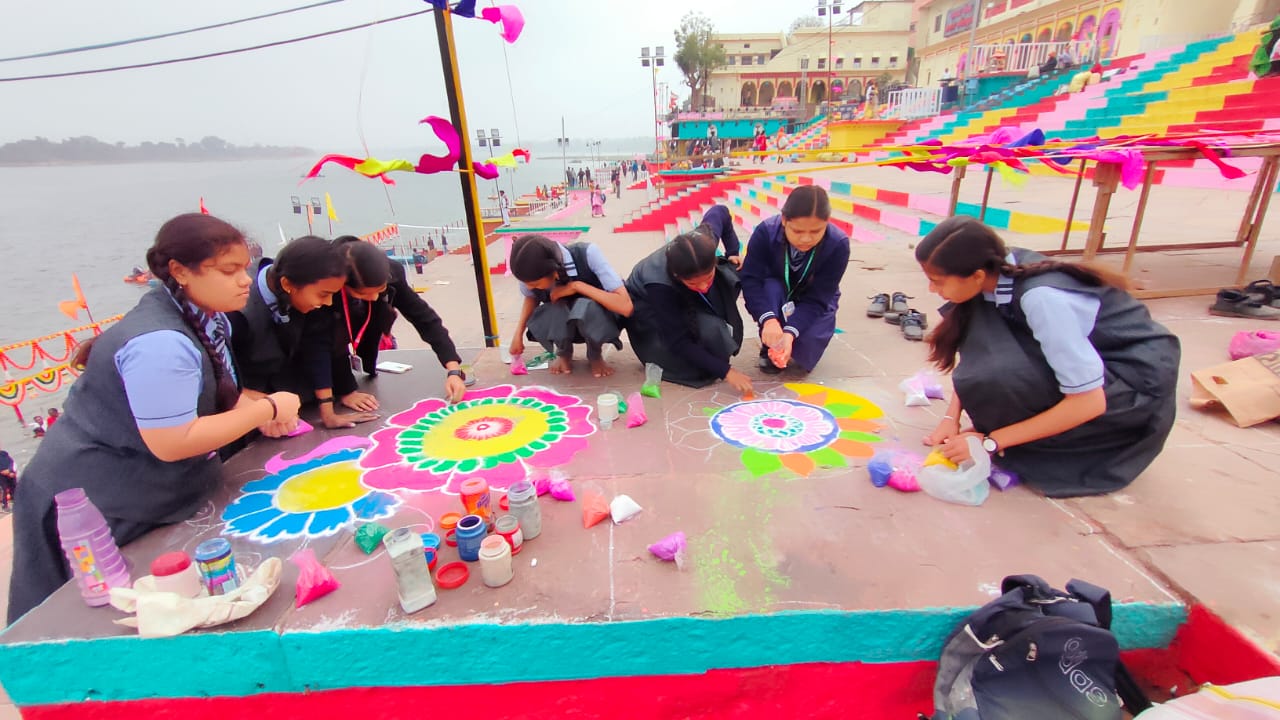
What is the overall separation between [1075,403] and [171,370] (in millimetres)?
3008

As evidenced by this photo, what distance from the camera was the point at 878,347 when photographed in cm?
392

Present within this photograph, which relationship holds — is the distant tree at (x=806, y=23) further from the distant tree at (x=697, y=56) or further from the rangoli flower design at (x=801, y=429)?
the rangoli flower design at (x=801, y=429)

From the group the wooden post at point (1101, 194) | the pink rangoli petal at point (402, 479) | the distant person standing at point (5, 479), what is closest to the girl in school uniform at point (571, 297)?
the pink rangoli petal at point (402, 479)

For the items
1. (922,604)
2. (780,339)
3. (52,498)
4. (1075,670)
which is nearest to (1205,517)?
(1075,670)

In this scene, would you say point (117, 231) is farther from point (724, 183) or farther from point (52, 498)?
point (52, 498)

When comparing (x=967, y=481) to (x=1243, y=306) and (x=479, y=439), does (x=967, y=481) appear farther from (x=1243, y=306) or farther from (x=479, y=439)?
(x=1243, y=306)

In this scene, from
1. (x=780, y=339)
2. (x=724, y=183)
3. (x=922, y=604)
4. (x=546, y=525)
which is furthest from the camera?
(x=724, y=183)

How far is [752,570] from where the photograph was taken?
1841 millimetres

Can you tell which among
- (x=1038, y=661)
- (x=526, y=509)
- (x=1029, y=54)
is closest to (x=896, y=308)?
(x=1038, y=661)

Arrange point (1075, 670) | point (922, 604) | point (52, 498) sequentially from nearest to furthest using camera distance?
point (1075, 670)
point (922, 604)
point (52, 498)

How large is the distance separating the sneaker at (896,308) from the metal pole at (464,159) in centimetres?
303

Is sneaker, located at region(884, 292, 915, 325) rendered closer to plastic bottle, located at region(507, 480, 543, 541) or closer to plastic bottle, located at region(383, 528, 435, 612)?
plastic bottle, located at region(507, 480, 543, 541)

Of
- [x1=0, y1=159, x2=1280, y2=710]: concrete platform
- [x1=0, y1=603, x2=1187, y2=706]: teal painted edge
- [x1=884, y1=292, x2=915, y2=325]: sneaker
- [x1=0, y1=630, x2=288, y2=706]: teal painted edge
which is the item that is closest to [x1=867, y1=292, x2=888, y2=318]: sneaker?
[x1=884, y1=292, x2=915, y2=325]: sneaker

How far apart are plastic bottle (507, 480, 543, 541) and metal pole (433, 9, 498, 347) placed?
6.44 ft
